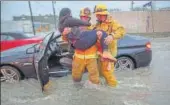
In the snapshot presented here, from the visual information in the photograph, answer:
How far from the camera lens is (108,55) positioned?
636cm

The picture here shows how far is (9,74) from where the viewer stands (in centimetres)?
645

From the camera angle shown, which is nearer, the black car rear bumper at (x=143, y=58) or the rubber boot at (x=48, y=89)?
the rubber boot at (x=48, y=89)

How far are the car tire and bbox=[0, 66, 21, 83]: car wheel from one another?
86.2 inches

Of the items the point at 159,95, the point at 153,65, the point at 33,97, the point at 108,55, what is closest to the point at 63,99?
the point at 33,97

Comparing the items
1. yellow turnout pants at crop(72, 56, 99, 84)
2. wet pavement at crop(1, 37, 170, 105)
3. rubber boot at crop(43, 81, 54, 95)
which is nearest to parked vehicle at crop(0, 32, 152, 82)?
wet pavement at crop(1, 37, 170, 105)

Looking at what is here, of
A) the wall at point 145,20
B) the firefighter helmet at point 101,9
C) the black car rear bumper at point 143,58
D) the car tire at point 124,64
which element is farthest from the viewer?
the black car rear bumper at point 143,58

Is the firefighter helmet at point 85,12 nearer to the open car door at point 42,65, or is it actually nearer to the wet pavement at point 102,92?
the open car door at point 42,65

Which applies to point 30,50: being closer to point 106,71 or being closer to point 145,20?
point 106,71

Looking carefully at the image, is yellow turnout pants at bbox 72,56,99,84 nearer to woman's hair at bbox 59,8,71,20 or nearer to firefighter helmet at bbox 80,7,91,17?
woman's hair at bbox 59,8,71,20

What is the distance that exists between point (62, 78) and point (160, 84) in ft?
5.98

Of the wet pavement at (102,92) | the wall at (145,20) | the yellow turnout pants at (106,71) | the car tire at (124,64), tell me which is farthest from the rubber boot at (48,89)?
the car tire at (124,64)

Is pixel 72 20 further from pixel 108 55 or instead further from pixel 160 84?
pixel 160 84

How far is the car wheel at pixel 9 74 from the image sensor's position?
242 inches

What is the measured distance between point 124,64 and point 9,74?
2.75 metres
